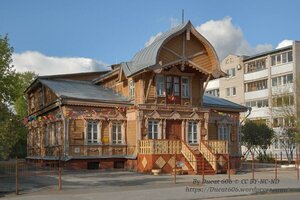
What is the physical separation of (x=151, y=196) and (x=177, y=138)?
15448 millimetres

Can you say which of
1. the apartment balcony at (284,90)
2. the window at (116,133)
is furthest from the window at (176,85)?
the apartment balcony at (284,90)

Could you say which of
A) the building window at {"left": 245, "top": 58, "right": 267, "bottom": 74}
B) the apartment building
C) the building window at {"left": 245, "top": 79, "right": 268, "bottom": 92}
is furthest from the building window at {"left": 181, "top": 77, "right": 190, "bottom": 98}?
the building window at {"left": 245, "top": 58, "right": 267, "bottom": 74}

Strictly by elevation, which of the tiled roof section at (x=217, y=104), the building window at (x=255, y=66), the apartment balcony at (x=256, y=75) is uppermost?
the building window at (x=255, y=66)

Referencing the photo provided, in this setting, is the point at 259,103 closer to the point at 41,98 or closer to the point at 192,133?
the point at 192,133

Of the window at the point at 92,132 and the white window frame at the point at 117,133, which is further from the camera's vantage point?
the white window frame at the point at 117,133

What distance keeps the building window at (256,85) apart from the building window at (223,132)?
3090cm

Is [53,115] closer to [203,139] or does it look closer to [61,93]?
[61,93]

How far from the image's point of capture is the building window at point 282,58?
61281 millimetres

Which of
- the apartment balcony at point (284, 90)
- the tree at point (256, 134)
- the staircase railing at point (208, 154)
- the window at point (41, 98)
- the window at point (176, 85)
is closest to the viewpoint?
the staircase railing at point (208, 154)

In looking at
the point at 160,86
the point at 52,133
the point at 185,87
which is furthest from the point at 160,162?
the point at 52,133

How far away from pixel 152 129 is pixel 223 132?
301 inches

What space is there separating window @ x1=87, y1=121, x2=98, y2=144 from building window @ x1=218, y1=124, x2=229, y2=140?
10312 millimetres

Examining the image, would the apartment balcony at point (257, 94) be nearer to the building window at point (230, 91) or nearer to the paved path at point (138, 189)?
the building window at point (230, 91)

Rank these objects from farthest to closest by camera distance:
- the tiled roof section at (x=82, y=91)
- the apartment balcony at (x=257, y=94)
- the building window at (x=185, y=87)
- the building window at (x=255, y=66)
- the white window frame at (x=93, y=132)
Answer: the building window at (x=255, y=66), the apartment balcony at (x=257, y=94), the building window at (x=185, y=87), the tiled roof section at (x=82, y=91), the white window frame at (x=93, y=132)
